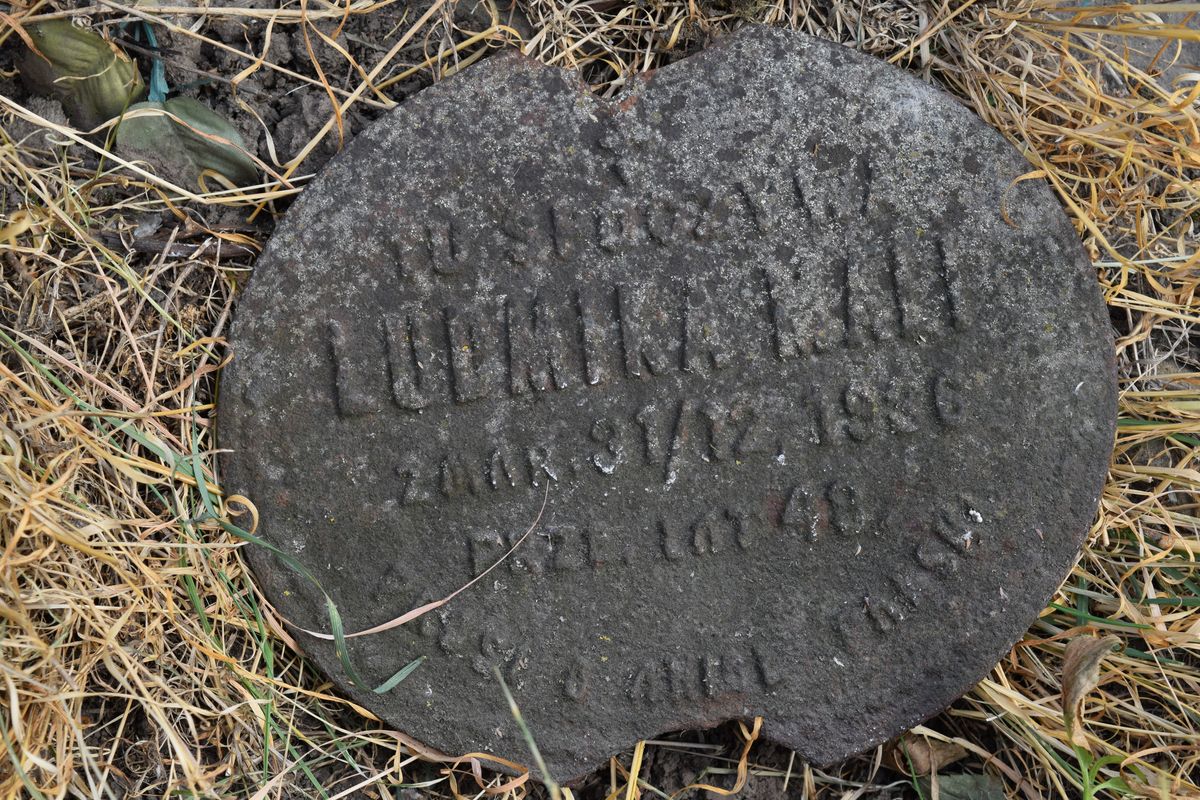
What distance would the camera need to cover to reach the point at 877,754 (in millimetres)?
1687

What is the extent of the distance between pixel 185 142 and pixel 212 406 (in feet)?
1.34

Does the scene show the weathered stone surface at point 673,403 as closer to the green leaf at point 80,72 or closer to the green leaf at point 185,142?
the green leaf at point 185,142

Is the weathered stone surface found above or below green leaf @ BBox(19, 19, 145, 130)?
below

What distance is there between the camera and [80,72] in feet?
5.14

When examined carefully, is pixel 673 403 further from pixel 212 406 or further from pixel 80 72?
pixel 80 72

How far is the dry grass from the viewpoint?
4.83 ft

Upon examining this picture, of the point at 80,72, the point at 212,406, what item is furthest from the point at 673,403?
the point at 80,72

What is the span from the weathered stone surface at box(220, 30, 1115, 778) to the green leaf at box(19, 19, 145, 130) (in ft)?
1.14

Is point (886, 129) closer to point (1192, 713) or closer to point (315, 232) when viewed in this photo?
point (315, 232)

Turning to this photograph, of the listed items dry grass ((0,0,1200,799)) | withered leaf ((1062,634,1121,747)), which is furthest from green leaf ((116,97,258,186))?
withered leaf ((1062,634,1121,747))

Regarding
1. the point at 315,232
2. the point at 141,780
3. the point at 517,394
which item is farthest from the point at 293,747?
the point at 315,232

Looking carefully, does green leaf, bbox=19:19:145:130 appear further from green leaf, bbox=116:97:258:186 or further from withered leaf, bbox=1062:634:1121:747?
withered leaf, bbox=1062:634:1121:747

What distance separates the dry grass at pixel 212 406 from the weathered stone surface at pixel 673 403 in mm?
116

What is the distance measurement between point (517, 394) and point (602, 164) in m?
0.36
